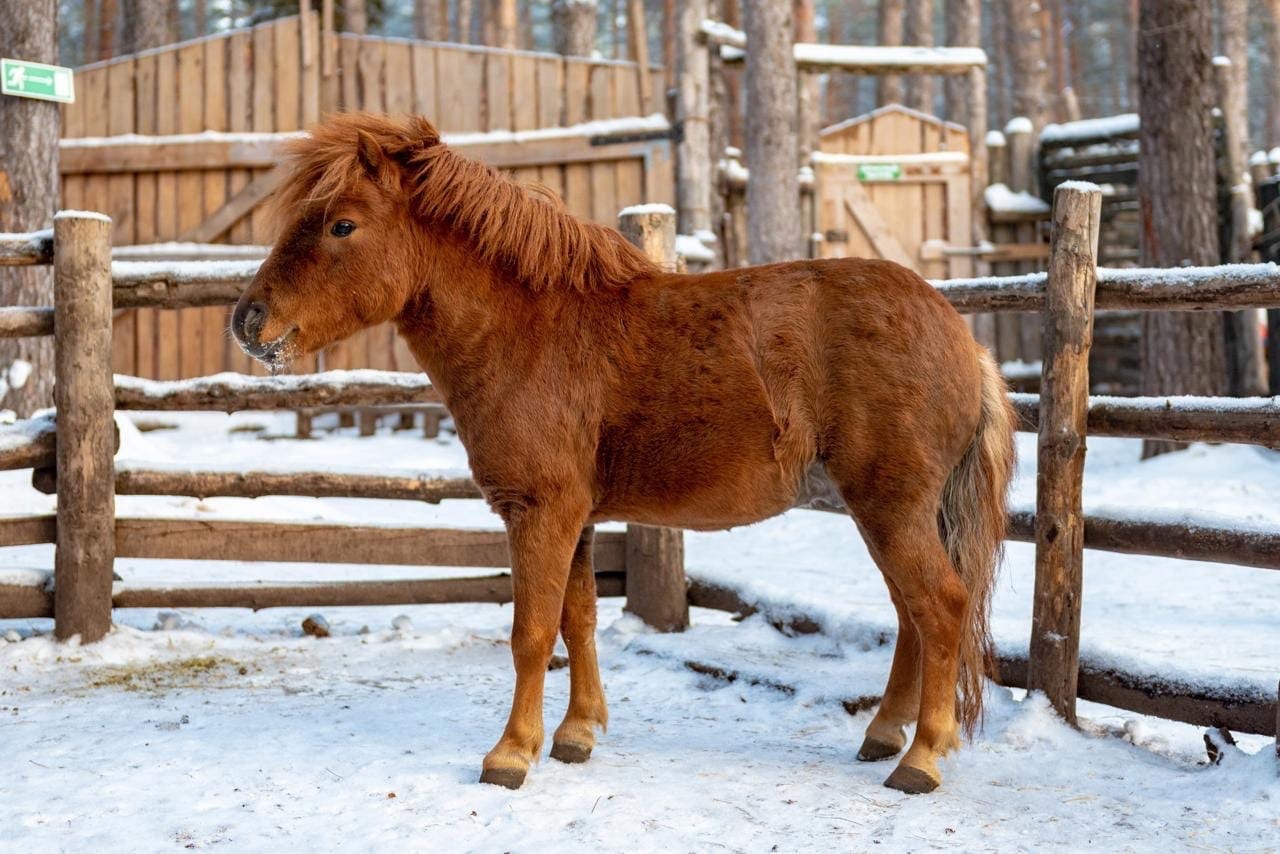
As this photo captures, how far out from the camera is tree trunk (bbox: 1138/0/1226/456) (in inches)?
339

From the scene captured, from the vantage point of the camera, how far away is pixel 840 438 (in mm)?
3439

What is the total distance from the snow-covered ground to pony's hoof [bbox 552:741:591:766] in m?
0.04

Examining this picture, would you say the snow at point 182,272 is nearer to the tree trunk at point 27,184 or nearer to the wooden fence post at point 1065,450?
the tree trunk at point 27,184

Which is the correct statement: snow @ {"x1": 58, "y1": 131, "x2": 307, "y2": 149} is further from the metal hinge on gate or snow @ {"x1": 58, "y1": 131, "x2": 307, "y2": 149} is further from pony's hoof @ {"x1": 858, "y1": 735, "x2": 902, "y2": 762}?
pony's hoof @ {"x1": 858, "y1": 735, "x2": 902, "y2": 762}

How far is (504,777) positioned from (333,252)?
1.62 metres

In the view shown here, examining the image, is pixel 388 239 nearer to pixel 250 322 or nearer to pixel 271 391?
pixel 250 322

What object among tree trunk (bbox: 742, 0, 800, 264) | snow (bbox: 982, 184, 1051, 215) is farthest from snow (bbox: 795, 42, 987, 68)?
snow (bbox: 982, 184, 1051, 215)

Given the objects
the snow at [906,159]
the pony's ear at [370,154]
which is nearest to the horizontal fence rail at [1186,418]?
the pony's ear at [370,154]

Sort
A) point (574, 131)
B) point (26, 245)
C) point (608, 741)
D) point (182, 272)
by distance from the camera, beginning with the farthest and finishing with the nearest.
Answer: point (574, 131)
point (182, 272)
point (26, 245)
point (608, 741)

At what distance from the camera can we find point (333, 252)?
3.55m

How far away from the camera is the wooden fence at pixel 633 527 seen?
3857mm

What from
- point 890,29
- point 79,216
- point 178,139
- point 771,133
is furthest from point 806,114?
point 890,29

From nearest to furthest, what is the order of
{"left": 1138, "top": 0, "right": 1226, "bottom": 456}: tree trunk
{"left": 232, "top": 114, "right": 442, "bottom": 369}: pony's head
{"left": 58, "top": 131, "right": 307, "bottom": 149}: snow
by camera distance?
1. {"left": 232, "top": 114, "right": 442, "bottom": 369}: pony's head
2. {"left": 1138, "top": 0, "right": 1226, "bottom": 456}: tree trunk
3. {"left": 58, "top": 131, "right": 307, "bottom": 149}: snow

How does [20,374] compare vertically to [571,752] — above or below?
above
